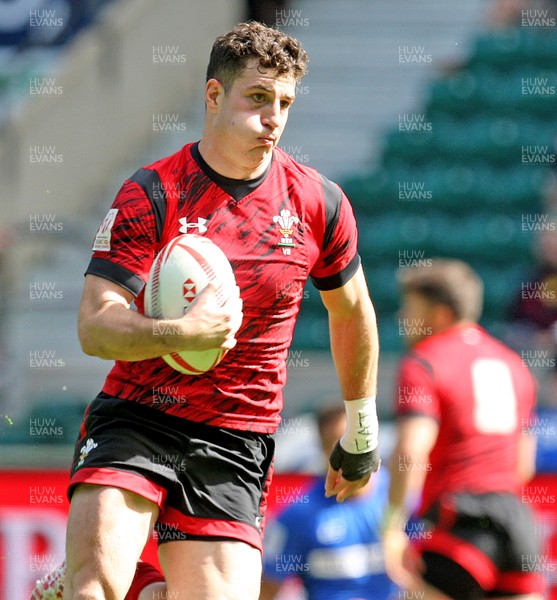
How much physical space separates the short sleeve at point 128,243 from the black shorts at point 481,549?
110 inches

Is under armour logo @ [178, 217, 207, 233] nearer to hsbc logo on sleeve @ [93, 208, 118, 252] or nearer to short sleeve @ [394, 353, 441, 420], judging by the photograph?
hsbc logo on sleeve @ [93, 208, 118, 252]

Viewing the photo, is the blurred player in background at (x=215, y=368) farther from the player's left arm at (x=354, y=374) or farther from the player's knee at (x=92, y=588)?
the player's left arm at (x=354, y=374)

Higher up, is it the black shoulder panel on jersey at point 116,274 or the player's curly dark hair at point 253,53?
the player's curly dark hair at point 253,53

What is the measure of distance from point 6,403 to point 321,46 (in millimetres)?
6332

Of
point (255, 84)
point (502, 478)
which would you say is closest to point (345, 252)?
point (255, 84)

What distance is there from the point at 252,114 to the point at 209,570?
149 cm

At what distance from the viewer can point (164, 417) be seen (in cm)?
392

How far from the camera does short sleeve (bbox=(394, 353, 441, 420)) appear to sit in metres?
5.87

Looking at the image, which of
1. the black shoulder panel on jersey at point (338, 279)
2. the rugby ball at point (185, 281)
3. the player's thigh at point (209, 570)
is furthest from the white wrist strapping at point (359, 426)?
the rugby ball at point (185, 281)

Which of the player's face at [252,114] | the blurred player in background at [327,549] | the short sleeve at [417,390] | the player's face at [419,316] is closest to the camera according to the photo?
the player's face at [252,114]

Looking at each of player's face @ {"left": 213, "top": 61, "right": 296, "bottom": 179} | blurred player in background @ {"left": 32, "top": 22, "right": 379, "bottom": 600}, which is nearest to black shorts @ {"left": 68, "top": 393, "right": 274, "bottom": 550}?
blurred player in background @ {"left": 32, "top": 22, "right": 379, "bottom": 600}

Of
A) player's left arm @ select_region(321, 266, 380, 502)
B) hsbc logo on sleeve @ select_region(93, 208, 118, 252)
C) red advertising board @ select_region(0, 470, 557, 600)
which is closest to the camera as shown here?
hsbc logo on sleeve @ select_region(93, 208, 118, 252)

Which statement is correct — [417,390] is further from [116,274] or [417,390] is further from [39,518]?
[116,274]

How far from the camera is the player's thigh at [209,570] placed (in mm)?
3834
